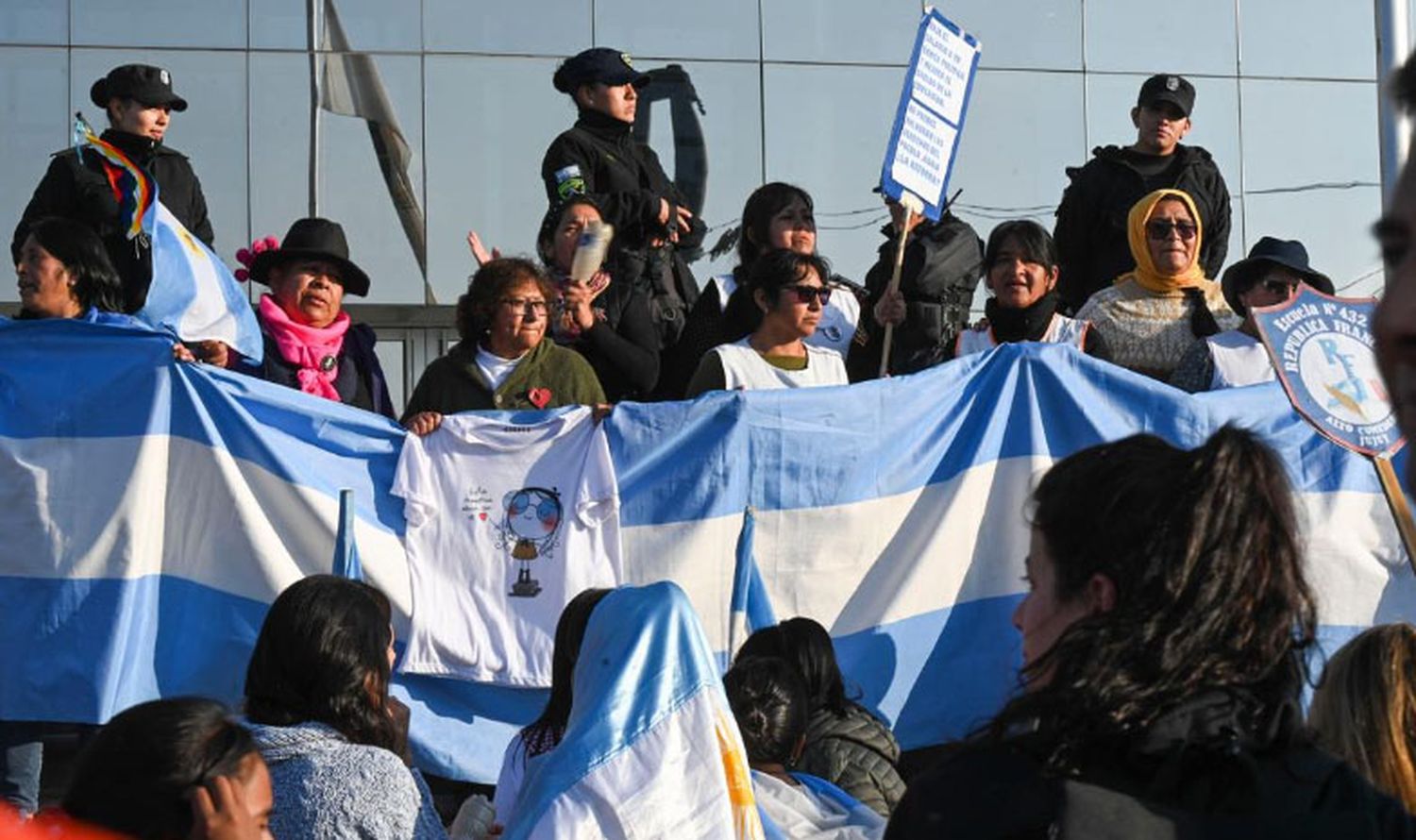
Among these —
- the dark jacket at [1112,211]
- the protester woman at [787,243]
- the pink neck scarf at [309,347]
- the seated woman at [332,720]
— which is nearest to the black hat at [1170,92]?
the dark jacket at [1112,211]

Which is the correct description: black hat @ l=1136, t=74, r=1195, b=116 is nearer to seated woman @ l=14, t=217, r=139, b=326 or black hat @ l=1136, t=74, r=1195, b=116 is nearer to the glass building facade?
the glass building facade

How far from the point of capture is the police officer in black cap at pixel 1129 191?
953 centimetres

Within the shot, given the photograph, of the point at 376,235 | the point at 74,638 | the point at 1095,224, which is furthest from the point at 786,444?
the point at 376,235

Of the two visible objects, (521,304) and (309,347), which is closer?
(521,304)

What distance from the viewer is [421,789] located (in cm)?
418

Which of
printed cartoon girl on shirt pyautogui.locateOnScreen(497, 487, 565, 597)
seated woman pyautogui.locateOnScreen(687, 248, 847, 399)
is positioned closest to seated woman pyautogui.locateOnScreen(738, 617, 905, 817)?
printed cartoon girl on shirt pyautogui.locateOnScreen(497, 487, 565, 597)

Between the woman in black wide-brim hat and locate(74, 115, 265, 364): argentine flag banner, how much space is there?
4.1 inches

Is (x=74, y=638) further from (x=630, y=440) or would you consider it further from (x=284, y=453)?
(x=630, y=440)

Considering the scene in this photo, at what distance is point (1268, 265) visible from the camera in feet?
27.9

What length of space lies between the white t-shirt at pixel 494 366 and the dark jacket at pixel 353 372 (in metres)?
0.45

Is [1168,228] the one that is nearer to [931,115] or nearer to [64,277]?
[931,115]

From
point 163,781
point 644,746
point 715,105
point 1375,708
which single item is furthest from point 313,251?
point 715,105

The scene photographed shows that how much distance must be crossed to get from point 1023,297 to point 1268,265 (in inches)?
39.8

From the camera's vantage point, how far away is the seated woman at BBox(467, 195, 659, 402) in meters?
8.12
